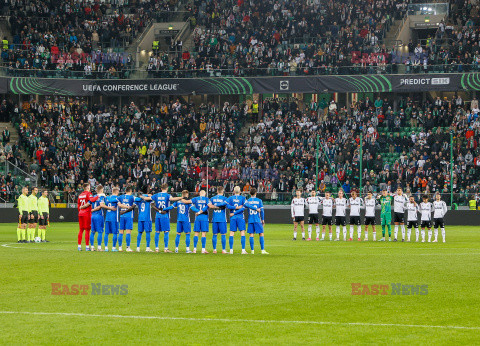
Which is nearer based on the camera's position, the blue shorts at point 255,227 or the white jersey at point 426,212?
the blue shorts at point 255,227

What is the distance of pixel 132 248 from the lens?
2728 cm

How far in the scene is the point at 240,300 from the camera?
14289 millimetres

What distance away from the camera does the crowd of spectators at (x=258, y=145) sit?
153ft

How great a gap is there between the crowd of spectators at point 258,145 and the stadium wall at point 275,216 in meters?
0.96

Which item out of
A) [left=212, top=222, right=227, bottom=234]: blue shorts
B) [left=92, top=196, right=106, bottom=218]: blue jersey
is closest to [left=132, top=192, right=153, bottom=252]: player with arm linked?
[left=92, top=196, right=106, bottom=218]: blue jersey

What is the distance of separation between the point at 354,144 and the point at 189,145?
34.4 feet

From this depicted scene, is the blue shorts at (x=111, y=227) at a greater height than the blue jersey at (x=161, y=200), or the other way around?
the blue jersey at (x=161, y=200)

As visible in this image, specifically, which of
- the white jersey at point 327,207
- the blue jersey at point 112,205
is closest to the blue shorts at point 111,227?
the blue jersey at point 112,205

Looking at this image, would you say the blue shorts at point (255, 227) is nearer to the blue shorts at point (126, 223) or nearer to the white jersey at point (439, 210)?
the blue shorts at point (126, 223)

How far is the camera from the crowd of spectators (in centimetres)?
4669

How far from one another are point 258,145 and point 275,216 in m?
6.14

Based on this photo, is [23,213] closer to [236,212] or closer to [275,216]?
[236,212]

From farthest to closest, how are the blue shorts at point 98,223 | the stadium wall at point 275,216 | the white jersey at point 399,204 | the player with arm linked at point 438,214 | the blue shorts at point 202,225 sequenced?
the stadium wall at point 275,216
the white jersey at point 399,204
the player with arm linked at point 438,214
the blue shorts at point 98,223
the blue shorts at point 202,225

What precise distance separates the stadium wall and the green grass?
21163 millimetres
